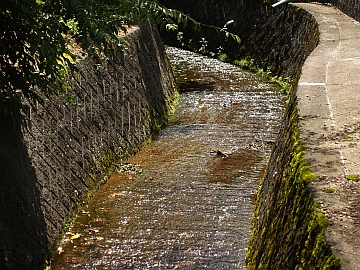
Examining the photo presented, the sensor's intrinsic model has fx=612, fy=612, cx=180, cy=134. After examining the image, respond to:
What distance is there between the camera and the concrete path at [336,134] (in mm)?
3391

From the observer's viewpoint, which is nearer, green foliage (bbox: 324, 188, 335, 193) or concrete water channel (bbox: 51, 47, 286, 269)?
green foliage (bbox: 324, 188, 335, 193)

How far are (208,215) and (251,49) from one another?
1104cm

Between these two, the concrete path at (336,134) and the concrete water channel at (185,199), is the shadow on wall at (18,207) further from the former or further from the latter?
the concrete path at (336,134)

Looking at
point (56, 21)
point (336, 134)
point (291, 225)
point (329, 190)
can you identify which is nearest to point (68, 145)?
point (56, 21)

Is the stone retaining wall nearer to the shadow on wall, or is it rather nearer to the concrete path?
the shadow on wall

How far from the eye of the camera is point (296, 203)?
4.16m

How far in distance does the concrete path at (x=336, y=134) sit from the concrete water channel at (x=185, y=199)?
63.5 inches

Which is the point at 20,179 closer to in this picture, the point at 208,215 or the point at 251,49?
the point at 208,215

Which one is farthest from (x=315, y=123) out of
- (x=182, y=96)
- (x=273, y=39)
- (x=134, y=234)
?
(x=273, y=39)

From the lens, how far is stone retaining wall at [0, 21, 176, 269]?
5805mm

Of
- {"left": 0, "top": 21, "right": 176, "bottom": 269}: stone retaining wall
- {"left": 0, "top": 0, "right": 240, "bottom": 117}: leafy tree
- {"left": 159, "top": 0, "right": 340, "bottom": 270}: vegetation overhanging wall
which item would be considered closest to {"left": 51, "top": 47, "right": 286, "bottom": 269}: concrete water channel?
{"left": 0, "top": 21, "right": 176, "bottom": 269}: stone retaining wall

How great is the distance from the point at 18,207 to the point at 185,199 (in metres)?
2.48

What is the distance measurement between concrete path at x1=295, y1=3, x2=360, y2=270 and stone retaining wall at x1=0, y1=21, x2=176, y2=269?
2.71m

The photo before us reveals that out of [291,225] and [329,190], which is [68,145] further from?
[329,190]
